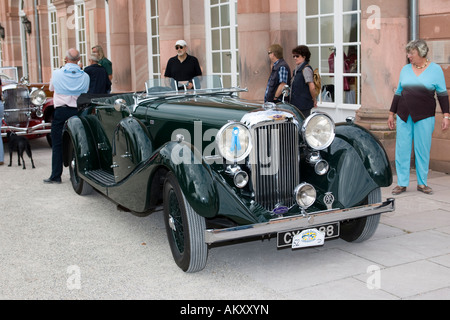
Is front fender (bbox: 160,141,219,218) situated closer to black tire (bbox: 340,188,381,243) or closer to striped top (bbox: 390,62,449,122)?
black tire (bbox: 340,188,381,243)

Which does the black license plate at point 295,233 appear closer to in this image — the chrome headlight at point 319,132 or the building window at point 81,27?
the chrome headlight at point 319,132

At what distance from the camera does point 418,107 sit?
6676 mm

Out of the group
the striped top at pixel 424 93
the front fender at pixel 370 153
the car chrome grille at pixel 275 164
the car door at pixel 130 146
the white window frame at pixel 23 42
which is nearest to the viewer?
the car chrome grille at pixel 275 164

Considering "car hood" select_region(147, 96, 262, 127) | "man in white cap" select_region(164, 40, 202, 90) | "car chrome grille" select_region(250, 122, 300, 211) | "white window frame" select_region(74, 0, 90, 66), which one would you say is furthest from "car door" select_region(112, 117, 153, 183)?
"white window frame" select_region(74, 0, 90, 66)

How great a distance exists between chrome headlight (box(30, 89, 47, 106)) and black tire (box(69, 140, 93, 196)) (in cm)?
375

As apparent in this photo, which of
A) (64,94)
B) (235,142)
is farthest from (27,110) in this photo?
(235,142)

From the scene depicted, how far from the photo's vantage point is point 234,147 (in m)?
4.68

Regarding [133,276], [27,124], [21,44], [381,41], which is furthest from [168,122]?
[21,44]

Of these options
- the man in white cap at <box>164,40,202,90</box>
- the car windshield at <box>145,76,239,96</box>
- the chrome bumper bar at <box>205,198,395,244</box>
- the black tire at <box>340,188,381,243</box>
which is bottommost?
the black tire at <box>340,188,381,243</box>

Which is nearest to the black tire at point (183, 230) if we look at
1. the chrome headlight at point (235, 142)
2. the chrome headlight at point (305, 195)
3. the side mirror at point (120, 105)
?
the chrome headlight at point (235, 142)

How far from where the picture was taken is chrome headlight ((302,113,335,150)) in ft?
16.3

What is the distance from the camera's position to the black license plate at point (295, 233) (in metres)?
4.45

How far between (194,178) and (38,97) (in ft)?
25.5

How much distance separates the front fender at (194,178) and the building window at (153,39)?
11.3 metres
